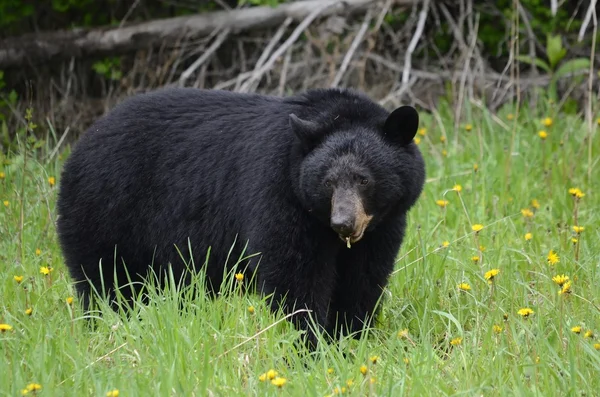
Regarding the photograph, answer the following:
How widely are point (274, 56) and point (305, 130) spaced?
355 cm

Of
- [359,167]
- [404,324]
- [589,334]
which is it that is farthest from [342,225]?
[589,334]

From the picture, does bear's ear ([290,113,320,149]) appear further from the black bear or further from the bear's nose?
the bear's nose

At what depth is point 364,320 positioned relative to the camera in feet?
14.5

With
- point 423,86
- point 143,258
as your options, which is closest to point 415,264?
point 143,258

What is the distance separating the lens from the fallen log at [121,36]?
7840mm

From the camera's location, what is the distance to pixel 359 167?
4.11 metres

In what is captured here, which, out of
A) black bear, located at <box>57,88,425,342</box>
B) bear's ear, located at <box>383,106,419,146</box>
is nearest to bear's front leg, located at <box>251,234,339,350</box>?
Answer: black bear, located at <box>57,88,425,342</box>

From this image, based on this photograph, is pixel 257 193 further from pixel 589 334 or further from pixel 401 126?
pixel 589 334

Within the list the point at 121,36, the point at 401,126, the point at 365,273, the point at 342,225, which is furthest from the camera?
the point at 121,36

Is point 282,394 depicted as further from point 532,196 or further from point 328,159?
point 532,196

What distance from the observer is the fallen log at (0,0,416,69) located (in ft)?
25.7

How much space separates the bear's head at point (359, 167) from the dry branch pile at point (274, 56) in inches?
131

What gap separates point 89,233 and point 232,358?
4.86 ft

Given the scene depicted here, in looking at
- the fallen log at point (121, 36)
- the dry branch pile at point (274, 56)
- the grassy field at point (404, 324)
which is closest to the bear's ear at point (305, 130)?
the grassy field at point (404, 324)
